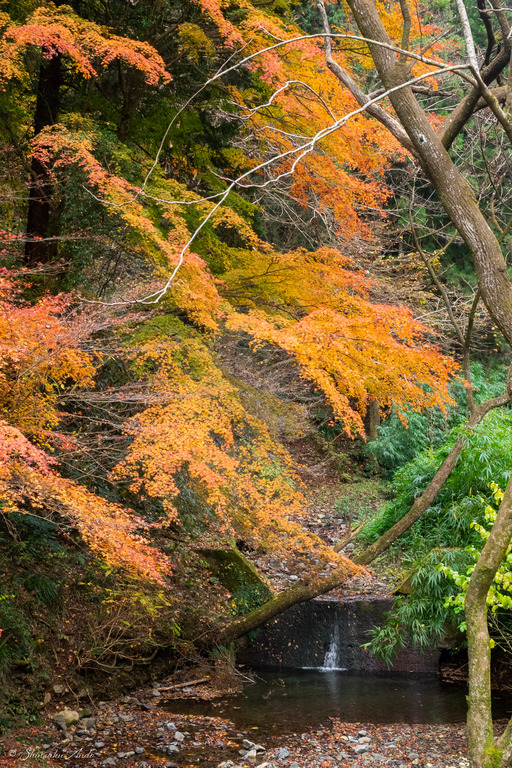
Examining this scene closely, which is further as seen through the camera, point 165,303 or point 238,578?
point 238,578

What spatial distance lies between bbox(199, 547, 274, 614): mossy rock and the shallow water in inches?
37.7

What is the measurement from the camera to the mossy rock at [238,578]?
864 centimetres

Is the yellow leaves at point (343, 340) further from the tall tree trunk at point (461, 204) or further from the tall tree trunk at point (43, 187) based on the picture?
the tall tree trunk at point (461, 204)

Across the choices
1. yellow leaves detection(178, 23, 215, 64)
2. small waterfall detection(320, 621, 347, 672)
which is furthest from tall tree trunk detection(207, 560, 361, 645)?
yellow leaves detection(178, 23, 215, 64)

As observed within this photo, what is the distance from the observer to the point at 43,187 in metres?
7.84

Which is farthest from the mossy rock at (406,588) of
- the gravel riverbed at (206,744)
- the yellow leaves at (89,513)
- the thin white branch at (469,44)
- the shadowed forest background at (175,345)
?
the thin white branch at (469,44)

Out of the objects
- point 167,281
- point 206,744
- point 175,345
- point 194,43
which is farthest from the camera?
point 194,43

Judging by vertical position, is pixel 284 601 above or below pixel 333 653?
above

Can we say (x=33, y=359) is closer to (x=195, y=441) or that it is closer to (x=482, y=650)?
(x=195, y=441)

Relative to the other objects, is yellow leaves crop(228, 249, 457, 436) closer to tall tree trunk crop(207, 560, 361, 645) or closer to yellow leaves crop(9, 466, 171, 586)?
tall tree trunk crop(207, 560, 361, 645)

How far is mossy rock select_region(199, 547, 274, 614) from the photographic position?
8641 mm

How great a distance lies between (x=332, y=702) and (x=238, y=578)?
230 cm

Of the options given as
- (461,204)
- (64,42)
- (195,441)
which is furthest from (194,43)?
(461,204)

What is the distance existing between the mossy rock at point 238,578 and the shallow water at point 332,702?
3.14 feet
